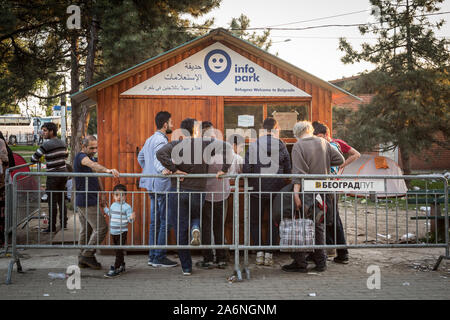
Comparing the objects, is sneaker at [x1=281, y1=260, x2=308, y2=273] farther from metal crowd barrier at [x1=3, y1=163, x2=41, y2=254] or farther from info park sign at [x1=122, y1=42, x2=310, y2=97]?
Answer: metal crowd barrier at [x1=3, y1=163, x2=41, y2=254]

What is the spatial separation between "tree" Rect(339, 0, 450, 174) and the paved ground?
1033cm

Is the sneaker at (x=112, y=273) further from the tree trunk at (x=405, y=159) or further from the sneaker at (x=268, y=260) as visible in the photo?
the tree trunk at (x=405, y=159)

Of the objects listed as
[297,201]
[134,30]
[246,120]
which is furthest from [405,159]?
[297,201]

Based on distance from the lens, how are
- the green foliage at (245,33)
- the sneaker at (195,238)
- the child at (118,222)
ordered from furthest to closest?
1. the green foliage at (245,33)
2. the child at (118,222)
3. the sneaker at (195,238)

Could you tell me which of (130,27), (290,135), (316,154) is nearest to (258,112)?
(290,135)

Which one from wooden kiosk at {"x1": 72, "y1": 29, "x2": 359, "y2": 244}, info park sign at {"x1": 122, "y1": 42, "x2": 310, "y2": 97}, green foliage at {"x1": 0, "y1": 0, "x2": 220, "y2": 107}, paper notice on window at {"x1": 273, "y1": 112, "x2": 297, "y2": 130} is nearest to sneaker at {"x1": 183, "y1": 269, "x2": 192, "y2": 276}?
wooden kiosk at {"x1": 72, "y1": 29, "x2": 359, "y2": 244}

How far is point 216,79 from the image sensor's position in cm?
760

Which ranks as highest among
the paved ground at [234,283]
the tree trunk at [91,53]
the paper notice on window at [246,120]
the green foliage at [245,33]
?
the green foliage at [245,33]

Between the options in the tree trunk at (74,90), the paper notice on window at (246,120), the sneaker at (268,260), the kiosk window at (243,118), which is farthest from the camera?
the tree trunk at (74,90)

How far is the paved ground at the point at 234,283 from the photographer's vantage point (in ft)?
16.8

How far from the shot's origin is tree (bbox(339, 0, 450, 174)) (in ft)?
53.2

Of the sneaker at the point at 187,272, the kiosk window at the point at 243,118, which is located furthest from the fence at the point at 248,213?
the kiosk window at the point at 243,118
